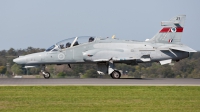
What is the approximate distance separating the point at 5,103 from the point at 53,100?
181 cm

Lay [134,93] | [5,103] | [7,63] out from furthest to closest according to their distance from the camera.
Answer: [7,63] < [134,93] < [5,103]

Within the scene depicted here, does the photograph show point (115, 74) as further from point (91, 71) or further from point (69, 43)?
point (91, 71)

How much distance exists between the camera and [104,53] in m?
33.8

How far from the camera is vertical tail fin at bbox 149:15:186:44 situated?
3559 centimetres

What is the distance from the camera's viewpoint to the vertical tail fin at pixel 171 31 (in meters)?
35.6

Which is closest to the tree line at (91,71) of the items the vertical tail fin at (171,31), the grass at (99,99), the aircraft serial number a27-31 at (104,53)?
the vertical tail fin at (171,31)

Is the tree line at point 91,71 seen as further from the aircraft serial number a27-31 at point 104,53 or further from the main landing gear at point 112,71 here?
the main landing gear at point 112,71

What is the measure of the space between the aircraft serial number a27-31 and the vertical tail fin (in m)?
0.84

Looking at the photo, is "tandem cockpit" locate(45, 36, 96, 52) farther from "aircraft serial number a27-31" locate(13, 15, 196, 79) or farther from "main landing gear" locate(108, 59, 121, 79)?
"main landing gear" locate(108, 59, 121, 79)

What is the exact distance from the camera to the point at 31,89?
24.6 meters

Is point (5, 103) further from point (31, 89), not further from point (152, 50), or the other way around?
point (152, 50)

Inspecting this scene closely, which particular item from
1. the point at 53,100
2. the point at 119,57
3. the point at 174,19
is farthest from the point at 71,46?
the point at 53,100

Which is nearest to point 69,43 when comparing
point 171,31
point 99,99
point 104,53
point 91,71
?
point 104,53

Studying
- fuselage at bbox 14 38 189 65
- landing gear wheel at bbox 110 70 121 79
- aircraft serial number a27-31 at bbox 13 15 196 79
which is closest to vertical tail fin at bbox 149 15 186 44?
aircraft serial number a27-31 at bbox 13 15 196 79
